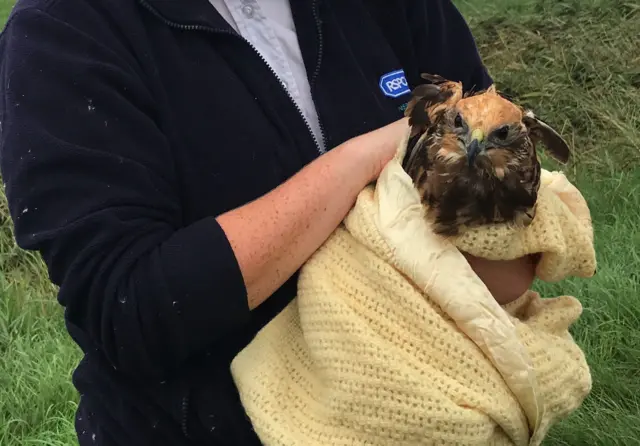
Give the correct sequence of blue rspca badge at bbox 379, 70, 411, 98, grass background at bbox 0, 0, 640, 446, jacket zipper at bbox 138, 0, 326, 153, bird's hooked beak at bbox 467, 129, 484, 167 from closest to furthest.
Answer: bird's hooked beak at bbox 467, 129, 484, 167
jacket zipper at bbox 138, 0, 326, 153
blue rspca badge at bbox 379, 70, 411, 98
grass background at bbox 0, 0, 640, 446

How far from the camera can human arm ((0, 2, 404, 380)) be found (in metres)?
1.12

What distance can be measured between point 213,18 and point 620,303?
196cm

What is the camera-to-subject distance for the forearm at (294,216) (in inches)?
46.9

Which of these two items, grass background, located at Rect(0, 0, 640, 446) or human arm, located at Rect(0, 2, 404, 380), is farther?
grass background, located at Rect(0, 0, 640, 446)

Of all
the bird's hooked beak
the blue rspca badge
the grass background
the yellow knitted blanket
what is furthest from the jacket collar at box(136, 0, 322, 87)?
the grass background

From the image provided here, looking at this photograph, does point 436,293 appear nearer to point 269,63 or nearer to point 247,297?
point 247,297

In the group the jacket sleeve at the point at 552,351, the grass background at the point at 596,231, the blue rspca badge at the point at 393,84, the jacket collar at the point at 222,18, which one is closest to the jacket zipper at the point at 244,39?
the jacket collar at the point at 222,18

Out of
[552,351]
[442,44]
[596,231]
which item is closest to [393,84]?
[442,44]

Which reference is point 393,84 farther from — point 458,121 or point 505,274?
point 505,274

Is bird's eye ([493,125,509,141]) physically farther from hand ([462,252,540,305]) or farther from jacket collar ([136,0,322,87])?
jacket collar ([136,0,322,87])

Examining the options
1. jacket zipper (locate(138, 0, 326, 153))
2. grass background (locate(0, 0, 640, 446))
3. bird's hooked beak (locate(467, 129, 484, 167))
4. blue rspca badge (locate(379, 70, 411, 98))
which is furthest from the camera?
grass background (locate(0, 0, 640, 446))

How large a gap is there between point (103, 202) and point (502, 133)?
22.2 inches

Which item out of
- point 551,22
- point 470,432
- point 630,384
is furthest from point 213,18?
point 551,22

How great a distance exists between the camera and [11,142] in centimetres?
113
